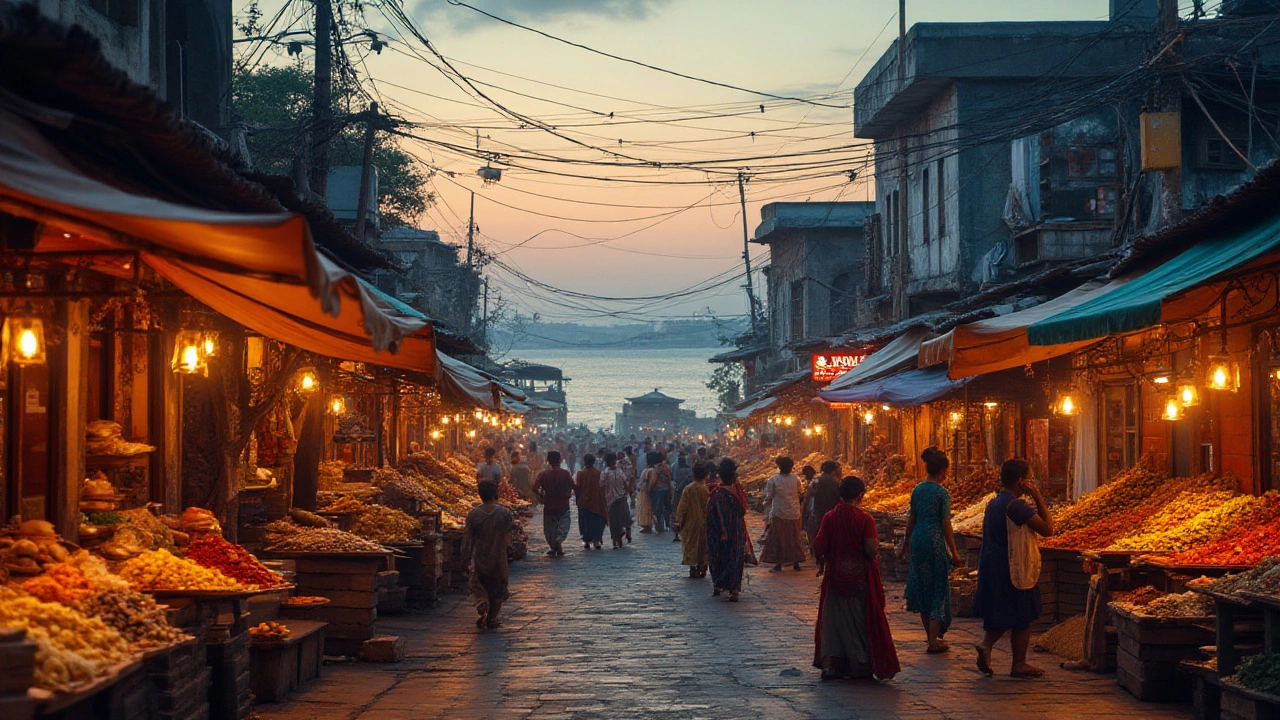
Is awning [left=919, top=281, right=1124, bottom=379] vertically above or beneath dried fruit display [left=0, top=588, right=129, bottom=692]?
above

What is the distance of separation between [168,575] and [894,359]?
963cm

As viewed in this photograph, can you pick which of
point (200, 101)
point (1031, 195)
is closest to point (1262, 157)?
point (1031, 195)

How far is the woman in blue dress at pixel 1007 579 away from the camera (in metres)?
10.5

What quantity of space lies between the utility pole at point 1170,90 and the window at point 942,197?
46.0 ft

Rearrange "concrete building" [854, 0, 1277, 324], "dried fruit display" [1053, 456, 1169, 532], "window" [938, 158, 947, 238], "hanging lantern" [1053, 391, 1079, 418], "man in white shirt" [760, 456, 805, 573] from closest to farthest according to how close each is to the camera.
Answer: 1. "dried fruit display" [1053, 456, 1169, 532]
2. "hanging lantern" [1053, 391, 1079, 418]
3. "man in white shirt" [760, 456, 805, 573]
4. "concrete building" [854, 0, 1277, 324]
5. "window" [938, 158, 947, 238]

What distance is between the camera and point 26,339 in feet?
22.7

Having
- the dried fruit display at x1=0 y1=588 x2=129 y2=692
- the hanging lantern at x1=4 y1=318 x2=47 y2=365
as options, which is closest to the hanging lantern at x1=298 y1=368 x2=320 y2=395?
the hanging lantern at x1=4 y1=318 x2=47 y2=365

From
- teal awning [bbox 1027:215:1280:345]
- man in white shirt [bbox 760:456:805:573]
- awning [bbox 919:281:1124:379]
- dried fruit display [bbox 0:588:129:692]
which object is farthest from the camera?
man in white shirt [bbox 760:456:805:573]

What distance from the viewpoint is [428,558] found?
626 inches

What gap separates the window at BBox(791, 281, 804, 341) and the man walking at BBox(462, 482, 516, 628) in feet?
119

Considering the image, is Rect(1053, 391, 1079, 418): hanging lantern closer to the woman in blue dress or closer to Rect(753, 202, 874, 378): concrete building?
the woman in blue dress

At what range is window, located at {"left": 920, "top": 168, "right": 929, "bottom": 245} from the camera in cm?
3197

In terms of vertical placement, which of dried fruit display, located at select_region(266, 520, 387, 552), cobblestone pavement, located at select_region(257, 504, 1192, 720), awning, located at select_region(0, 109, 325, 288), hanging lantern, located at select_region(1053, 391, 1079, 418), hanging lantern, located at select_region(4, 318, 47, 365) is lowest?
cobblestone pavement, located at select_region(257, 504, 1192, 720)

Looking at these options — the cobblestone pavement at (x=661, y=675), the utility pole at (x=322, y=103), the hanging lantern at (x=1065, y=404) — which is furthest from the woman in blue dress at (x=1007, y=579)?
the utility pole at (x=322, y=103)
